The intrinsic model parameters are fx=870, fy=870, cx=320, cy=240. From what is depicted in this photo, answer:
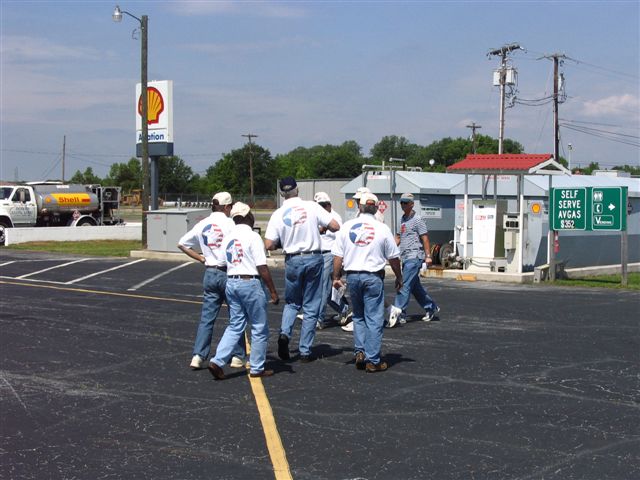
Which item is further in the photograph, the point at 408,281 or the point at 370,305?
the point at 408,281

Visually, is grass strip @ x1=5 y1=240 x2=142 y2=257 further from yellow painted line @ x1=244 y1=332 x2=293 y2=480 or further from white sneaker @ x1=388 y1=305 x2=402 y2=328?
yellow painted line @ x1=244 y1=332 x2=293 y2=480

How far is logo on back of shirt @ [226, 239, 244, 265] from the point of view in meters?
8.17

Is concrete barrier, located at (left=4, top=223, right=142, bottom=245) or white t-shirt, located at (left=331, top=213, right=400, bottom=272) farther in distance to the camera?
concrete barrier, located at (left=4, top=223, right=142, bottom=245)

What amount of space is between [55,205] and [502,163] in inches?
912

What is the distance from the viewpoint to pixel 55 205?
121ft

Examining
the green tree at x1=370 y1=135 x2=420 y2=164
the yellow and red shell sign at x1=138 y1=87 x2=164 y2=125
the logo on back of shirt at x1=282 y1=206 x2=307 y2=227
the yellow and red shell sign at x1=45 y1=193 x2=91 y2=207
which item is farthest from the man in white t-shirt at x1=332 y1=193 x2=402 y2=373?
the green tree at x1=370 y1=135 x2=420 y2=164

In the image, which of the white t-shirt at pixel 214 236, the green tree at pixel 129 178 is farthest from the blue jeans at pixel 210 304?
the green tree at pixel 129 178

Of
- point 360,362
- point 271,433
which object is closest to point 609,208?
point 360,362

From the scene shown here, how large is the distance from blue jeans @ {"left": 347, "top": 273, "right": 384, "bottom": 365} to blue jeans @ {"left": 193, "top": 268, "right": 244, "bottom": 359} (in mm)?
1265

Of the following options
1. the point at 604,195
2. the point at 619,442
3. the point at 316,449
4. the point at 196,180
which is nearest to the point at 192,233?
the point at 316,449

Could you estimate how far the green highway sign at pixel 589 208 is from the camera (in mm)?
18041

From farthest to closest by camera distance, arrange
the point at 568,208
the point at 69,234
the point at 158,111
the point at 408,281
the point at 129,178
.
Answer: the point at 129,178 < the point at 69,234 < the point at 158,111 < the point at 568,208 < the point at 408,281

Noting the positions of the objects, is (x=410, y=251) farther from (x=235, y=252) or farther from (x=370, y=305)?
(x=235, y=252)

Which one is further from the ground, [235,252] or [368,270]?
[235,252]
